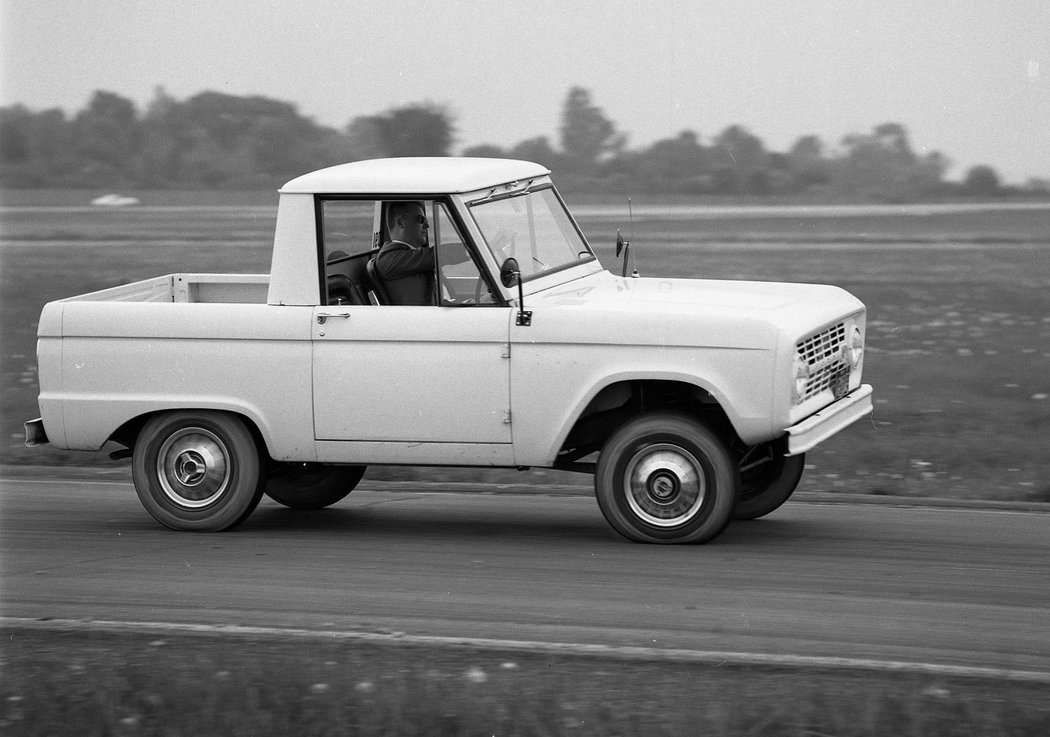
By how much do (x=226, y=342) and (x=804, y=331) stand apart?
10.0 feet

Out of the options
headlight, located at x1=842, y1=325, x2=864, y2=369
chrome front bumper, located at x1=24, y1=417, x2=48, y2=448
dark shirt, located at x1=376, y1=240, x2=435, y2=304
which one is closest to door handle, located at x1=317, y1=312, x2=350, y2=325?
dark shirt, located at x1=376, y1=240, x2=435, y2=304

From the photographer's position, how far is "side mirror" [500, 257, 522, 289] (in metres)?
8.38

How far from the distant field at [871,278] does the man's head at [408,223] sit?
1493mm

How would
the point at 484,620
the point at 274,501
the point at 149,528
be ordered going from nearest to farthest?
the point at 484,620
the point at 149,528
the point at 274,501

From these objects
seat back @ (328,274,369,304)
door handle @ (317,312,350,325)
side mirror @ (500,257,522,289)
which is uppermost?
side mirror @ (500,257,522,289)

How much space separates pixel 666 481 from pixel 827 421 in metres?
0.88

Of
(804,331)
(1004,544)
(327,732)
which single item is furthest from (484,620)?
(1004,544)

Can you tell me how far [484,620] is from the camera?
22.8 ft

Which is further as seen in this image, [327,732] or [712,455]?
[712,455]

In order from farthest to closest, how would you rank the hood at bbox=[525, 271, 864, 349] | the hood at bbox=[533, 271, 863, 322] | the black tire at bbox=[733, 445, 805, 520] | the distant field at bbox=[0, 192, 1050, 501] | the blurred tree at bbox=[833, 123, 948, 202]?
1. the blurred tree at bbox=[833, 123, 948, 202]
2. the distant field at bbox=[0, 192, 1050, 501]
3. the black tire at bbox=[733, 445, 805, 520]
4. the hood at bbox=[533, 271, 863, 322]
5. the hood at bbox=[525, 271, 864, 349]

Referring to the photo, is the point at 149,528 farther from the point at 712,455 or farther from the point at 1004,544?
the point at 1004,544

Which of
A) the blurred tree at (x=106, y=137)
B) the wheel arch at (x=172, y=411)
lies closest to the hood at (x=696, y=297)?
the wheel arch at (x=172, y=411)

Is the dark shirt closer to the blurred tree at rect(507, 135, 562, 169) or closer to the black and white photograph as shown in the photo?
the black and white photograph

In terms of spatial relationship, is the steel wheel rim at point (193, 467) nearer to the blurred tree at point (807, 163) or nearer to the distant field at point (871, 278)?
Answer: the distant field at point (871, 278)
